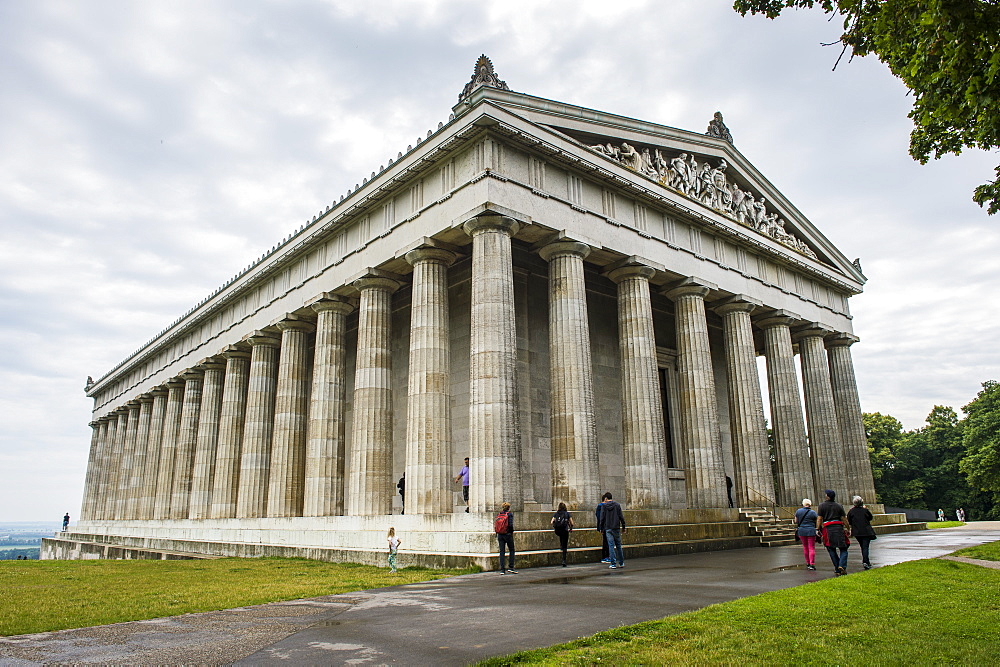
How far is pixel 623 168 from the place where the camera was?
88.3 feet

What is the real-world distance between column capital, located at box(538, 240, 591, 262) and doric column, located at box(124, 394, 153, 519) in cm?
4014

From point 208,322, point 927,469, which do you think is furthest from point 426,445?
point 927,469

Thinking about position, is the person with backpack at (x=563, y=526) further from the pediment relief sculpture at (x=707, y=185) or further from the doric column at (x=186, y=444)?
the doric column at (x=186, y=444)

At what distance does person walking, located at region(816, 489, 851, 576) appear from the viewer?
14.4m

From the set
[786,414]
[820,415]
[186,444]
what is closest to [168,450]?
[186,444]

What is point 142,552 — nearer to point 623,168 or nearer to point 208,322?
point 208,322

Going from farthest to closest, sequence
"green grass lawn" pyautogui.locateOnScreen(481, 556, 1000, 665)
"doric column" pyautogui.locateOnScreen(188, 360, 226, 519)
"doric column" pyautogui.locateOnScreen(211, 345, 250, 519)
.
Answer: "doric column" pyautogui.locateOnScreen(188, 360, 226, 519)
"doric column" pyautogui.locateOnScreen(211, 345, 250, 519)
"green grass lawn" pyautogui.locateOnScreen(481, 556, 1000, 665)

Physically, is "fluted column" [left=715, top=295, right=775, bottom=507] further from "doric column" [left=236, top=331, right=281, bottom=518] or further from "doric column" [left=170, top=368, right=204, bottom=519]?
"doric column" [left=170, top=368, right=204, bottom=519]

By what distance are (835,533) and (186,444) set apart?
40.2 metres

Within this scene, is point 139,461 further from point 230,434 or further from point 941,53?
point 941,53

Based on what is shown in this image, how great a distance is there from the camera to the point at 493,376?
21062 mm

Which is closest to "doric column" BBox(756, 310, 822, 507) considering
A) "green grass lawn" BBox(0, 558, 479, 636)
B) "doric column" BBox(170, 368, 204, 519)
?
"green grass lawn" BBox(0, 558, 479, 636)

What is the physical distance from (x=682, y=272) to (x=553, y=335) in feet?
27.1

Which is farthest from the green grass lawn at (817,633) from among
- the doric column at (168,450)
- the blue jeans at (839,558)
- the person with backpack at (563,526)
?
the doric column at (168,450)
